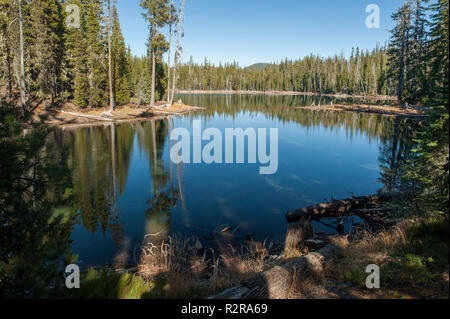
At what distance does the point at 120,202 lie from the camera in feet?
38.6

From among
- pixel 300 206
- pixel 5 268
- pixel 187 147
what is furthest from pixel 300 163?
pixel 5 268

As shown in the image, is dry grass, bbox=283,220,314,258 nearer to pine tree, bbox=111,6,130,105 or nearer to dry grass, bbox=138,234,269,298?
dry grass, bbox=138,234,269,298

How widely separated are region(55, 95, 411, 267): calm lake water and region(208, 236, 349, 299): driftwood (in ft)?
10.3

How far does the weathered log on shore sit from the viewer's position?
10.9 m

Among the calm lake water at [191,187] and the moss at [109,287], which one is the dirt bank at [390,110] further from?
the moss at [109,287]

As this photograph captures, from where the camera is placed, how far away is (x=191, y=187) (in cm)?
1408

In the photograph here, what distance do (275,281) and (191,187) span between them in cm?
910

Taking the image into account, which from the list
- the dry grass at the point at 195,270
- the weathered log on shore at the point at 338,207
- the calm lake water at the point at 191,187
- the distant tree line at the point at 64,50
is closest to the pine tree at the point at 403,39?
the calm lake water at the point at 191,187

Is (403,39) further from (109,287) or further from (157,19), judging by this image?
(109,287)

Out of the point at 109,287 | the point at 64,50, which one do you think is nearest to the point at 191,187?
the point at 109,287

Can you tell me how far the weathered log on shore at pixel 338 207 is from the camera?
10891 mm

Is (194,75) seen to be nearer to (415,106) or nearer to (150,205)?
(415,106)

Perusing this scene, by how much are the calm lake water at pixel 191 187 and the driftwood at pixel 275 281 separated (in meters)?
3.14
